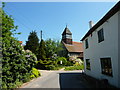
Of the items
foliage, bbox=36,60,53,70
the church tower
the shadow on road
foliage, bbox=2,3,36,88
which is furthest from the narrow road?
the church tower

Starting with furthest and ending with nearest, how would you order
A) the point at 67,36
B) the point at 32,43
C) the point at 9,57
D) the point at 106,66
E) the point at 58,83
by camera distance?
the point at 67,36 → the point at 32,43 → the point at 58,83 → the point at 106,66 → the point at 9,57

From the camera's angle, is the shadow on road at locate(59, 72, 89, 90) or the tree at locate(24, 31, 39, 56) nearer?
the shadow on road at locate(59, 72, 89, 90)

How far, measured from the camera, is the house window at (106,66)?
7.70 meters

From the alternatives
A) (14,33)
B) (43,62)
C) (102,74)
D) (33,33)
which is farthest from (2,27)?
(33,33)

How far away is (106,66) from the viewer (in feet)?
27.1

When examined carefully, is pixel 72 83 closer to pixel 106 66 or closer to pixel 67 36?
pixel 106 66

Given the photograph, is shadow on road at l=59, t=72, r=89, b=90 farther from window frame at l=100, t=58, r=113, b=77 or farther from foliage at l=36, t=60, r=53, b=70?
foliage at l=36, t=60, r=53, b=70

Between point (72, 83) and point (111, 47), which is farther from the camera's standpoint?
point (72, 83)

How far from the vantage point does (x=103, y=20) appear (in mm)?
7773

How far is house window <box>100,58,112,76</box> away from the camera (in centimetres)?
770

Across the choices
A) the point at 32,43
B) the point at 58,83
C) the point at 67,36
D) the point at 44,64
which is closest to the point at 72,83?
the point at 58,83

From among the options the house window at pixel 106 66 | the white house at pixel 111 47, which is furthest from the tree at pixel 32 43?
the white house at pixel 111 47

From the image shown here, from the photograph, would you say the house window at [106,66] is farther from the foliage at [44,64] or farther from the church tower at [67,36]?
the church tower at [67,36]

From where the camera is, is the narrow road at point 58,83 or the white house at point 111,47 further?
the narrow road at point 58,83
